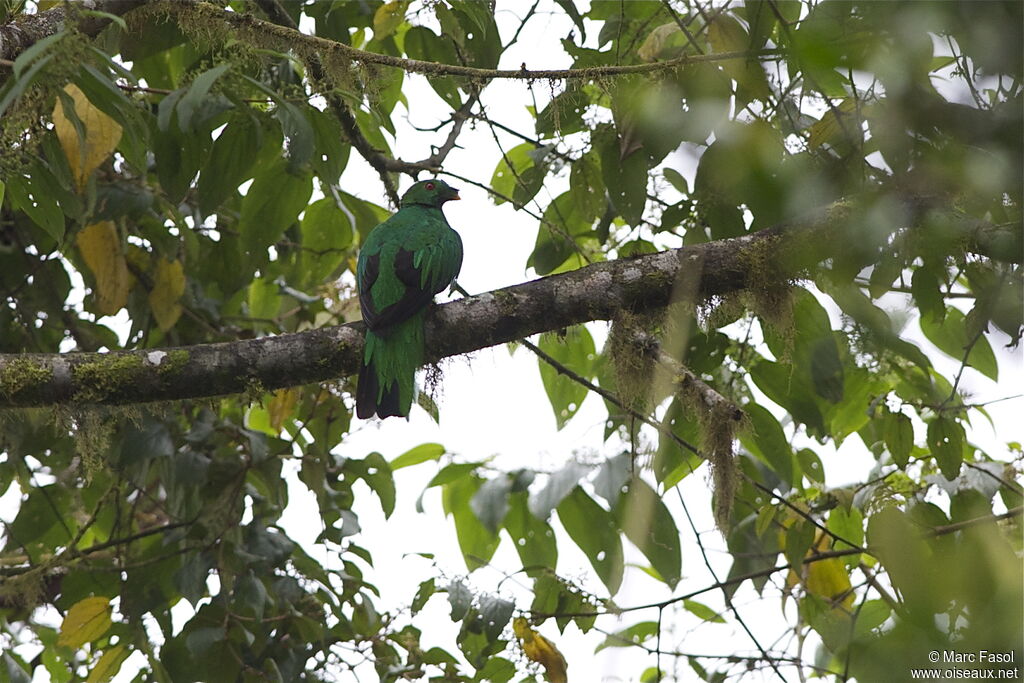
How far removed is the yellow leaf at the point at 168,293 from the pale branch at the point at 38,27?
1278 millimetres

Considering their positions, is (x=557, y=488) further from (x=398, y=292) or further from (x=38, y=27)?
(x=38, y=27)

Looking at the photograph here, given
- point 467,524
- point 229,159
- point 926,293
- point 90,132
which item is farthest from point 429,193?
point 926,293

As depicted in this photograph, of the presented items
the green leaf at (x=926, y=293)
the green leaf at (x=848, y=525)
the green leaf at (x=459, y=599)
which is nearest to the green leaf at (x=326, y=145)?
the green leaf at (x=459, y=599)

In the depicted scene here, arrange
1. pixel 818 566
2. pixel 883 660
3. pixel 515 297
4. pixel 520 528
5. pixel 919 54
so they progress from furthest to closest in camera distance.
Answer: pixel 818 566 < pixel 520 528 < pixel 515 297 < pixel 883 660 < pixel 919 54

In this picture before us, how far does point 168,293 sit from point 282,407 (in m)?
0.72

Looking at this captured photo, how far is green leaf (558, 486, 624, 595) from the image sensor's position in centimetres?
385

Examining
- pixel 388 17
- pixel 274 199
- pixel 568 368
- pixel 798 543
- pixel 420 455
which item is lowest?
pixel 798 543

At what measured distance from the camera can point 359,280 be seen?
13.1 feet

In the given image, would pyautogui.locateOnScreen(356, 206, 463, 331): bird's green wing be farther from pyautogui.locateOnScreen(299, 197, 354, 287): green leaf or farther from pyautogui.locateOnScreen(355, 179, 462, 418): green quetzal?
pyautogui.locateOnScreen(299, 197, 354, 287): green leaf

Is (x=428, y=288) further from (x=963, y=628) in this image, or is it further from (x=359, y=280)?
(x=963, y=628)

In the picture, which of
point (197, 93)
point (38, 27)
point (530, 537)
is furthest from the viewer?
point (530, 537)

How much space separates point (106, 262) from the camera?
413 centimetres

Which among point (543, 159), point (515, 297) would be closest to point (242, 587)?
point (515, 297)

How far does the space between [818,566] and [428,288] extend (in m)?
2.22
